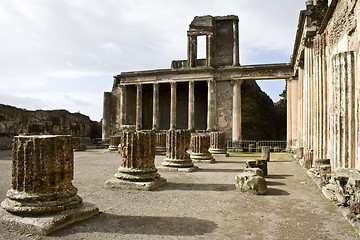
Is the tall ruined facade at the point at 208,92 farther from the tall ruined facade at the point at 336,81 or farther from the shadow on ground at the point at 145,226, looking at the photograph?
the shadow on ground at the point at 145,226

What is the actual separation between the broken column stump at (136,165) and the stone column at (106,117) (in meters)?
18.9

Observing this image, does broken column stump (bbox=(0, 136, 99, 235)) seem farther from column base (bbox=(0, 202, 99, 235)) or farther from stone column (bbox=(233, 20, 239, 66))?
stone column (bbox=(233, 20, 239, 66))

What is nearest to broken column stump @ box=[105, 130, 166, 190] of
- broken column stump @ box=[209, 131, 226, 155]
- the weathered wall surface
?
broken column stump @ box=[209, 131, 226, 155]

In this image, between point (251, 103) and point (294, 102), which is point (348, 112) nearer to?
point (294, 102)

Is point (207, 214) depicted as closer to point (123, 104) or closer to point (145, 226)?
point (145, 226)

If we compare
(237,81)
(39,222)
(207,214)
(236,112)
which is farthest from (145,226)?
(237,81)

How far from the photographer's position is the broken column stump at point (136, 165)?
6.41 metres

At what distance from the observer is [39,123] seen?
22016mm

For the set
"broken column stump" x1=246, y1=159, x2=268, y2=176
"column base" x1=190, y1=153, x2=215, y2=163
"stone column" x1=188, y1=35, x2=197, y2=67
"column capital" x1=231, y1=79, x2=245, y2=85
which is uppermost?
"stone column" x1=188, y1=35, x2=197, y2=67

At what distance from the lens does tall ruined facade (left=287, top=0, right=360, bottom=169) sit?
5.80m

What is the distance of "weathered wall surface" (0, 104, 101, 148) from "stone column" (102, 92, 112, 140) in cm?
258

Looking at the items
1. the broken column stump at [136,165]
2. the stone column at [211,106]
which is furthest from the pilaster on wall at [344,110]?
the stone column at [211,106]

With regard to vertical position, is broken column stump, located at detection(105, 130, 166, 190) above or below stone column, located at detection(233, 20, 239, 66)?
below

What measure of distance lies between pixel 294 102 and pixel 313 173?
12070 mm
